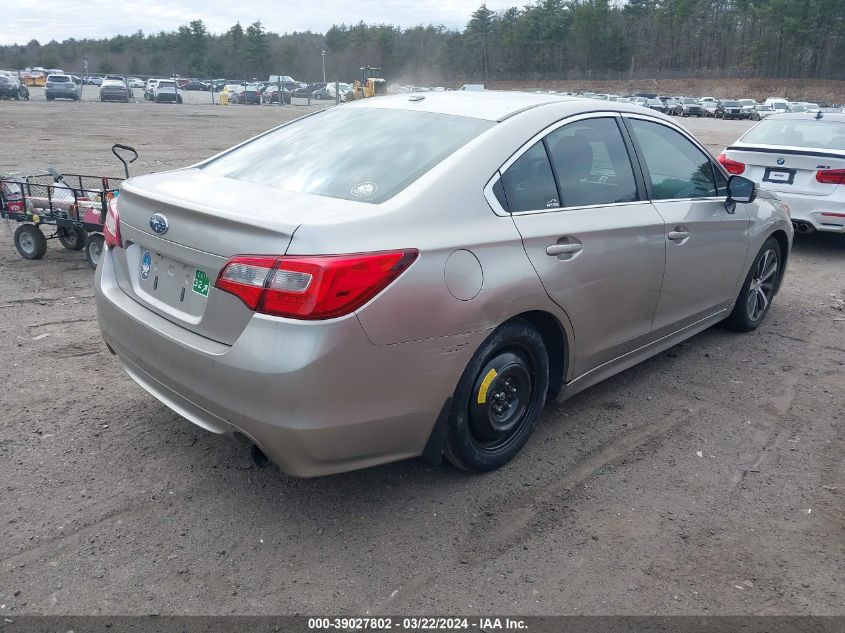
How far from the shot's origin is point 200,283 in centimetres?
294

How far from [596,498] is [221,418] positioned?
171 centimetres

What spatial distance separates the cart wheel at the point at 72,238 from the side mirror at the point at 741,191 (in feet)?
19.5

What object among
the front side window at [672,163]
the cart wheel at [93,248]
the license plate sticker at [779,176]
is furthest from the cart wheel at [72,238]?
the license plate sticker at [779,176]

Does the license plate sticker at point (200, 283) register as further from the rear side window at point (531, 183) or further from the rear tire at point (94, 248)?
the rear tire at point (94, 248)

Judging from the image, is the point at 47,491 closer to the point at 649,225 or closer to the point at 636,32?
the point at 649,225

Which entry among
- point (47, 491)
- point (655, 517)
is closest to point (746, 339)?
point (655, 517)

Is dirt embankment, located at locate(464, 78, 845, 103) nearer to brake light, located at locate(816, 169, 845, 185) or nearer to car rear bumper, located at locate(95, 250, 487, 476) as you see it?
brake light, located at locate(816, 169, 845, 185)

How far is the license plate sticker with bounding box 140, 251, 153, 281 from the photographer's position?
Answer: 3254mm

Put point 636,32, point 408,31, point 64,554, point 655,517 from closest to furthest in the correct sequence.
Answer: point 64,554, point 655,517, point 636,32, point 408,31

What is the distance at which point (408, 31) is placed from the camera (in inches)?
4606

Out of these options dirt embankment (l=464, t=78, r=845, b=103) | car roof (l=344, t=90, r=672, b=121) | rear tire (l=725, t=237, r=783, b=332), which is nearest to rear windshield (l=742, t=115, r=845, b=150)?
rear tire (l=725, t=237, r=783, b=332)

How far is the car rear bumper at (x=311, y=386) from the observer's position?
104 inches

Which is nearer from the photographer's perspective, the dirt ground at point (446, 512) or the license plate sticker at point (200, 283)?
the dirt ground at point (446, 512)

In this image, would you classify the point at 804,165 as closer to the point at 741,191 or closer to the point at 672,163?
the point at 741,191
